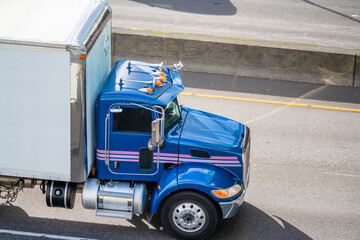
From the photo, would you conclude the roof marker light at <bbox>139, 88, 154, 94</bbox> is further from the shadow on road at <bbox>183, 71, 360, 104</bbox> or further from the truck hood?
the shadow on road at <bbox>183, 71, 360, 104</bbox>

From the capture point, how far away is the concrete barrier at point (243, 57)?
1659 cm

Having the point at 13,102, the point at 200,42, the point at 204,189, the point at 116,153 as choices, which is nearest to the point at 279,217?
the point at 204,189

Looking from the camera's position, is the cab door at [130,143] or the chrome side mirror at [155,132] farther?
the cab door at [130,143]

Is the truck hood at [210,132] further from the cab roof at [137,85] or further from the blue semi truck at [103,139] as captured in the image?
the cab roof at [137,85]

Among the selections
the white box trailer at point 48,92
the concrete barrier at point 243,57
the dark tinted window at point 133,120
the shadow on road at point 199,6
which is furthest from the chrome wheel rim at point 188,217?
the shadow on road at point 199,6

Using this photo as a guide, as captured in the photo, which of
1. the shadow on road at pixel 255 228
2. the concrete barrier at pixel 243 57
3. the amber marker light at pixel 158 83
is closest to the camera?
the amber marker light at pixel 158 83

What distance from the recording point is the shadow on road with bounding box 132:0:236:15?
73.4 feet

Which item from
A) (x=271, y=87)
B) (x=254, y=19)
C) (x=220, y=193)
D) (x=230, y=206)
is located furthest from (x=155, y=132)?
(x=254, y=19)

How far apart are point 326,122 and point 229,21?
8.11 metres

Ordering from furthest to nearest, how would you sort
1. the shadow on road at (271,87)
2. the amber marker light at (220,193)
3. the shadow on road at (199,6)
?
the shadow on road at (199,6), the shadow on road at (271,87), the amber marker light at (220,193)

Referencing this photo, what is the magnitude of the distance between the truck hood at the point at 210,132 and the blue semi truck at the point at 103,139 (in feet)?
0.06

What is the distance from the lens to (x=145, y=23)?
20453mm

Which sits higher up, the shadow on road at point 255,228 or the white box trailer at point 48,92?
the white box trailer at point 48,92

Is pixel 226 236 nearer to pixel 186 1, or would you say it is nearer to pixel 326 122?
pixel 326 122
